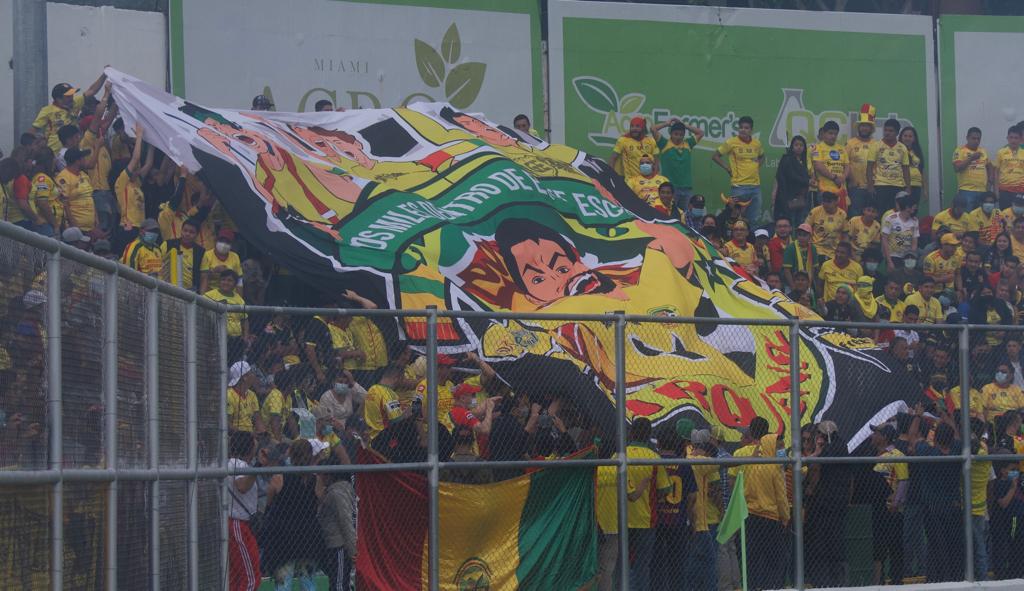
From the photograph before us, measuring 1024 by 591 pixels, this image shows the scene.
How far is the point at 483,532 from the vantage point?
10.6 meters

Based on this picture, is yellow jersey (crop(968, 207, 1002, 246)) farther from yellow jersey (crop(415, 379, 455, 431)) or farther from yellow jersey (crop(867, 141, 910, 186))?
yellow jersey (crop(415, 379, 455, 431))

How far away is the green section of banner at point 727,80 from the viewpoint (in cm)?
2203

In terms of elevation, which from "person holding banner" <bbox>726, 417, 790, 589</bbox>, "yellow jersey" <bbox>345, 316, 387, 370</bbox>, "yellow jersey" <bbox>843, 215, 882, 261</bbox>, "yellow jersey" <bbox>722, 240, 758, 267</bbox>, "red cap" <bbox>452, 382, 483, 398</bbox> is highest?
"yellow jersey" <bbox>843, 215, 882, 261</bbox>

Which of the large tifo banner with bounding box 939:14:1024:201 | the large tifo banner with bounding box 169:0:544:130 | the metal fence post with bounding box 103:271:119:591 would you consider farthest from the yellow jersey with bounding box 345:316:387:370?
the large tifo banner with bounding box 939:14:1024:201

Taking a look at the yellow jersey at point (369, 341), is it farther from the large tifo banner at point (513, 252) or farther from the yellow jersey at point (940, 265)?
the yellow jersey at point (940, 265)

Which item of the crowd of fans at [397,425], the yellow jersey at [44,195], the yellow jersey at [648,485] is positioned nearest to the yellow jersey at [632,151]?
the crowd of fans at [397,425]

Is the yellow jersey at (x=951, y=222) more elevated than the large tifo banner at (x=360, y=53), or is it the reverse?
the large tifo banner at (x=360, y=53)

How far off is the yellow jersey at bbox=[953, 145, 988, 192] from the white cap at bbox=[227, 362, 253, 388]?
1547cm

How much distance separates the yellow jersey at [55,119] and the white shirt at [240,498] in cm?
730

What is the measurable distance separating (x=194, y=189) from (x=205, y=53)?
5176 mm

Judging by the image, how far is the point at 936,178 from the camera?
76.6 feet

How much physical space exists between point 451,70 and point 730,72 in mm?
4493

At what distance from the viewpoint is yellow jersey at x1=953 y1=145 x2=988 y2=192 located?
73.6 ft

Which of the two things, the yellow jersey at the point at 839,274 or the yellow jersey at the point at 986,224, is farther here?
the yellow jersey at the point at 986,224
